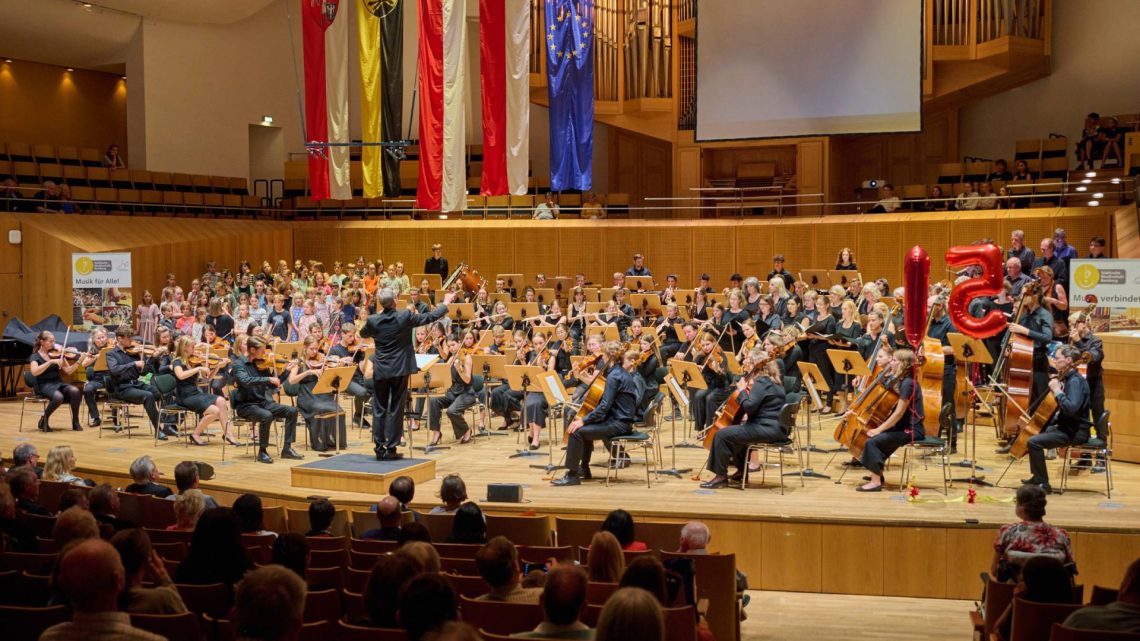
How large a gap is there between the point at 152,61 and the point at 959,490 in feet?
61.1

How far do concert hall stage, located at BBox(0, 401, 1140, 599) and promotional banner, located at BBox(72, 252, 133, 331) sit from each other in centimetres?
534

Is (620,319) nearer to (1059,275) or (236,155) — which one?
(1059,275)

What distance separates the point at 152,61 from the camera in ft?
71.7

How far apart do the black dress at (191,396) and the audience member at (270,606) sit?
8327 millimetres

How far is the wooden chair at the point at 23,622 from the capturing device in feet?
12.5

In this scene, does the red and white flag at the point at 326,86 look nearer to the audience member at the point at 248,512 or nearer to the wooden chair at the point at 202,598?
the audience member at the point at 248,512

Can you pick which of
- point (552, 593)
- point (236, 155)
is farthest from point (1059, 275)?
point (236, 155)

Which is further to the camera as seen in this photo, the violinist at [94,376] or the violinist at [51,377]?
the violinist at [94,376]

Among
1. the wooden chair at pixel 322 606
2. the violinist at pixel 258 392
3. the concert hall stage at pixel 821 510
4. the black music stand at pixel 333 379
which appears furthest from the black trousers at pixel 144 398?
the wooden chair at pixel 322 606

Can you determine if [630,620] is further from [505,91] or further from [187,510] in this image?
[505,91]

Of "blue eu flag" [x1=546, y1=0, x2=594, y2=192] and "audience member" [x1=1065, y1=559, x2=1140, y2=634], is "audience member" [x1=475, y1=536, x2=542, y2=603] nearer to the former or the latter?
"audience member" [x1=1065, y1=559, x2=1140, y2=634]

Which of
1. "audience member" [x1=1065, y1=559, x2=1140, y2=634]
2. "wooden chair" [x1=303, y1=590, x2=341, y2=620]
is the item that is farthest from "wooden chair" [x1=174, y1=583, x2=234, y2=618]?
"audience member" [x1=1065, y1=559, x2=1140, y2=634]

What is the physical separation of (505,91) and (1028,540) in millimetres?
10045

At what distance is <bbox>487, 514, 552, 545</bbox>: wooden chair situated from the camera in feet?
21.0
